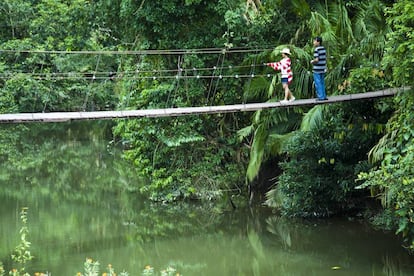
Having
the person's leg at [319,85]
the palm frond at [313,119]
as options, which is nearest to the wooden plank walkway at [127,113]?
the person's leg at [319,85]

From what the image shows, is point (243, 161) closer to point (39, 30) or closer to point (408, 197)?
point (408, 197)

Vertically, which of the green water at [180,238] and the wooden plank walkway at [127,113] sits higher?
the wooden plank walkway at [127,113]

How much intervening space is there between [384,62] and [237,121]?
15.5 ft

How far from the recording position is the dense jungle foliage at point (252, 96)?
8859 millimetres

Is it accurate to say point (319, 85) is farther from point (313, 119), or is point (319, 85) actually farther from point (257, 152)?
point (257, 152)

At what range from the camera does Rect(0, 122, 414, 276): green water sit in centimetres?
789

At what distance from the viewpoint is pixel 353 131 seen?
9.12 m

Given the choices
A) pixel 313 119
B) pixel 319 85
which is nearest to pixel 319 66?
pixel 319 85

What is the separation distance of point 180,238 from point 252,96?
106 inches

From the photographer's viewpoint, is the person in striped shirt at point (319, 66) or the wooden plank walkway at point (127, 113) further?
the person in striped shirt at point (319, 66)

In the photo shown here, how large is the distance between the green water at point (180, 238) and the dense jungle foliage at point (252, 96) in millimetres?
380

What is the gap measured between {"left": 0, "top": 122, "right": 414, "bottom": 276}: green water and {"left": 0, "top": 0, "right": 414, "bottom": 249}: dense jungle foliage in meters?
0.38

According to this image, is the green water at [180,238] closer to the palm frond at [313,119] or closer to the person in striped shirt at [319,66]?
the palm frond at [313,119]

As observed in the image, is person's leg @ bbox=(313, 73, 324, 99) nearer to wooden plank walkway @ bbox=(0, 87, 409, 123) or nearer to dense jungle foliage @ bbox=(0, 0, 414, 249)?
wooden plank walkway @ bbox=(0, 87, 409, 123)
